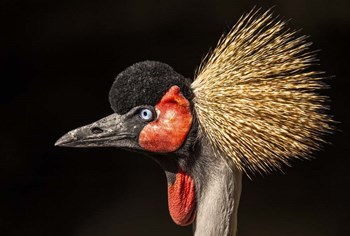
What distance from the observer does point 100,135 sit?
1.65m

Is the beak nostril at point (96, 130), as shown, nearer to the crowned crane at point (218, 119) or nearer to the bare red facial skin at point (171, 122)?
the crowned crane at point (218, 119)

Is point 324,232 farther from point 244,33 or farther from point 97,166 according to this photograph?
point 244,33

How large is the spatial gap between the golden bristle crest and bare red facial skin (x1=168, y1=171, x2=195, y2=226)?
3.8 inches

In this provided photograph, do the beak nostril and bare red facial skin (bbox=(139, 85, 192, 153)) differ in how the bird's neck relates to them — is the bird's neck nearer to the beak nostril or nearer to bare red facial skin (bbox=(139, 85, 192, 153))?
bare red facial skin (bbox=(139, 85, 192, 153))

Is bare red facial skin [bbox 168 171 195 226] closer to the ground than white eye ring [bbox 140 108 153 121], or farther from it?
closer to the ground

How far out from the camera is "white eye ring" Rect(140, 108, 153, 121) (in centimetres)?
162

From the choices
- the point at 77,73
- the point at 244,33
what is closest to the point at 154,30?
the point at 77,73

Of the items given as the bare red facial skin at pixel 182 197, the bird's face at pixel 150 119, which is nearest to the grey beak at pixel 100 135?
the bird's face at pixel 150 119

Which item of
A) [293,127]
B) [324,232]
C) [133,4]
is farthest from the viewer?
[324,232]

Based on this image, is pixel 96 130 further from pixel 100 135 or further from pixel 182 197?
pixel 182 197

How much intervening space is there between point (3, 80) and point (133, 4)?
0.51m

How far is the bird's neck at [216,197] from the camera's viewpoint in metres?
1.66

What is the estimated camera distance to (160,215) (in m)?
2.96

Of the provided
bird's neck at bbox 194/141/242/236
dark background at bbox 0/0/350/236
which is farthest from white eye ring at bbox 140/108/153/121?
dark background at bbox 0/0/350/236
